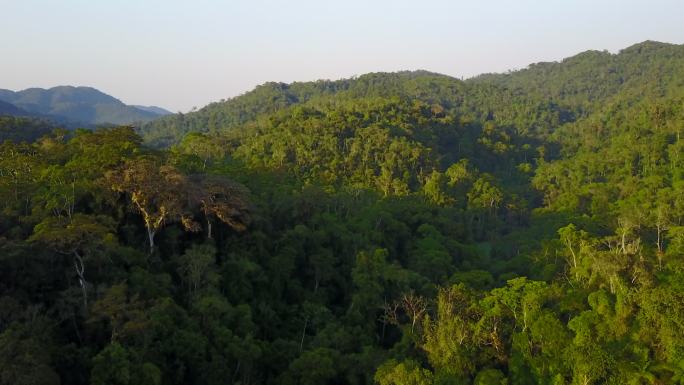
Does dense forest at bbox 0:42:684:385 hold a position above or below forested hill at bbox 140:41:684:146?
below

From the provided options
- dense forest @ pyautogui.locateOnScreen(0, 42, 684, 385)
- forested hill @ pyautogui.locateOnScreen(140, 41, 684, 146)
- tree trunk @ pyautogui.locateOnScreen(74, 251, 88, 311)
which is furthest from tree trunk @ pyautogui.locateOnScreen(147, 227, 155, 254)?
forested hill @ pyautogui.locateOnScreen(140, 41, 684, 146)

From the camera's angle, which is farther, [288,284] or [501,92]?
[501,92]

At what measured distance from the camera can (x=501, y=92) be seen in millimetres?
110812

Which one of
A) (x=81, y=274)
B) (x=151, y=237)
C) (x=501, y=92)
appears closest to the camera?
(x=81, y=274)

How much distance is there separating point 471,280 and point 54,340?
17320 millimetres

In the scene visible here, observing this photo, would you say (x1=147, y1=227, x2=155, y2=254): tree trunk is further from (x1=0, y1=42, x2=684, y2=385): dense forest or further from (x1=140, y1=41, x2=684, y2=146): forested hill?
(x1=140, y1=41, x2=684, y2=146): forested hill

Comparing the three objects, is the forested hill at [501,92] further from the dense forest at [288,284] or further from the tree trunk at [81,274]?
the tree trunk at [81,274]

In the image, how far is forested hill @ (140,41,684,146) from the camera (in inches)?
3834

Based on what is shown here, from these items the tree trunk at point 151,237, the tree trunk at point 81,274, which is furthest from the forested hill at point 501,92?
the tree trunk at point 81,274

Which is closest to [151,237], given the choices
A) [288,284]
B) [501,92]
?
[288,284]

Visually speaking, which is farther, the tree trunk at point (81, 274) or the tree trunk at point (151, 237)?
the tree trunk at point (151, 237)

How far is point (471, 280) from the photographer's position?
24.8 m

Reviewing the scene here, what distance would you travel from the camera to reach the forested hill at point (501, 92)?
3834 inches

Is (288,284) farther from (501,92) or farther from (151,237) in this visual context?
(501,92)
